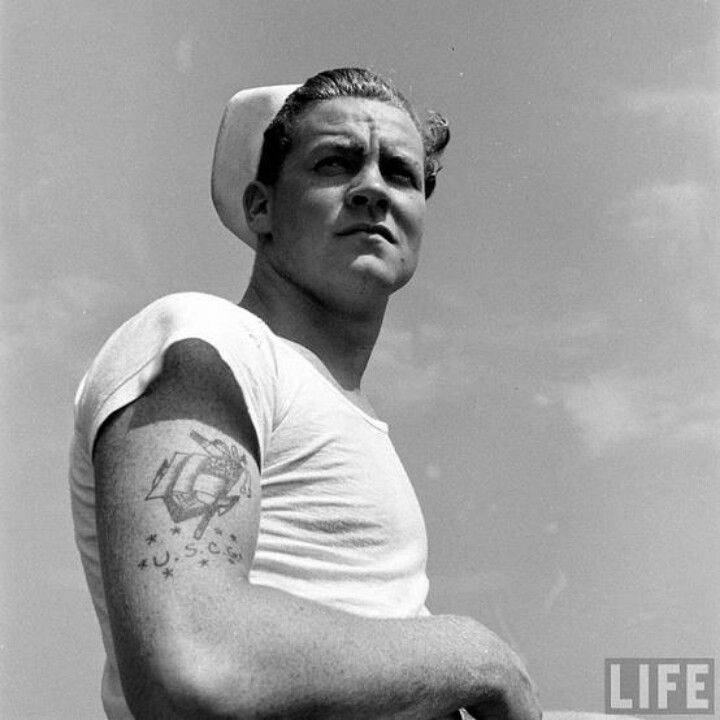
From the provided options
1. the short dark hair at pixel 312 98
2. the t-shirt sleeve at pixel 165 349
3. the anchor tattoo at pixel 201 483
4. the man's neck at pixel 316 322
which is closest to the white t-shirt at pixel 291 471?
the t-shirt sleeve at pixel 165 349

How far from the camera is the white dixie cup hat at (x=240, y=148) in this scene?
3.38 metres

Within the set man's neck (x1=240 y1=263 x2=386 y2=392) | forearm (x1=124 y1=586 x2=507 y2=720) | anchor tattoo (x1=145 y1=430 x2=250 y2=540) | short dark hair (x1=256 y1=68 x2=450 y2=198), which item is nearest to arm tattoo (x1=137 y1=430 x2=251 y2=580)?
anchor tattoo (x1=145 y1=430 x2=250 y2=540)

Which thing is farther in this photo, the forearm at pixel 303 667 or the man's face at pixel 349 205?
the man's face at pixel 349 205

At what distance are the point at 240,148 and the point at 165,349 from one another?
1530 millimetres

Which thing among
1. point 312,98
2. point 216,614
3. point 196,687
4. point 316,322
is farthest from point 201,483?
point 312,98

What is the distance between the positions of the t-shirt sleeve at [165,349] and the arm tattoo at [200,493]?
119 mm

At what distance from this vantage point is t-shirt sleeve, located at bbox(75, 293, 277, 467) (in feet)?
6.88

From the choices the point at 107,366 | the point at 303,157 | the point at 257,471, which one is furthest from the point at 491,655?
the point at 303,157

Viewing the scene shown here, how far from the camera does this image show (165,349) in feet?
6.80

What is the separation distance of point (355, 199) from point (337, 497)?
971mm

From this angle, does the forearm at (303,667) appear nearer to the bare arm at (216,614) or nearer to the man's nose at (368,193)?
the bare arm at (216,614)

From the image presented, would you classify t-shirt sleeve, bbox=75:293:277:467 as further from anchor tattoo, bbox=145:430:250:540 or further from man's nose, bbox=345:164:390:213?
man's nose, bbox=345:164:390:213

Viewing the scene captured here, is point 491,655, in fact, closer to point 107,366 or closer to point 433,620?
point 433,620

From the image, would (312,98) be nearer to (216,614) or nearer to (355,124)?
(355,124)
